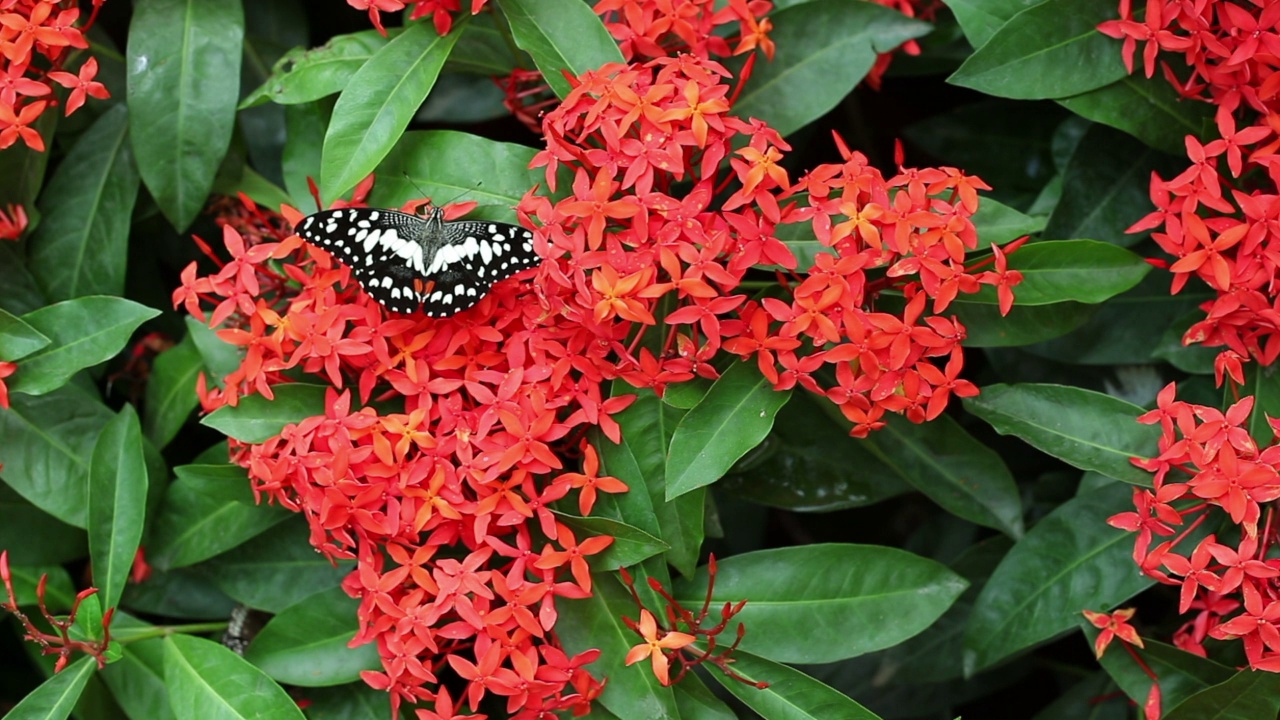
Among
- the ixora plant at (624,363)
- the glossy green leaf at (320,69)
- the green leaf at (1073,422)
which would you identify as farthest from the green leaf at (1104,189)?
the glossy green leaf at (320,69)

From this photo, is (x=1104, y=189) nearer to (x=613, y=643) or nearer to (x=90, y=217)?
(x=613, y=643)

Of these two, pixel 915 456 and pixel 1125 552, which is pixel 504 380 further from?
pixel 1125 552

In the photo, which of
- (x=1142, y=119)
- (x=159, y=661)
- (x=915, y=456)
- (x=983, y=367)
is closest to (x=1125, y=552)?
(x=915, y=456)

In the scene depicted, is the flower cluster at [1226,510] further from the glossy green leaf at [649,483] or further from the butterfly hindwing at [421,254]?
the butterfly hindwing at [421,254]

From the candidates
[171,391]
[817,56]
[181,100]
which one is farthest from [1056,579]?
[181,100]

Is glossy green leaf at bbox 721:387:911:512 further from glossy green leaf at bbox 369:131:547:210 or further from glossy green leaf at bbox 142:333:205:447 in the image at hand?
glossy green leaf at bbox 142:333:205:447

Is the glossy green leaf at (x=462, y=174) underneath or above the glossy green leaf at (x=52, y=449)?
above

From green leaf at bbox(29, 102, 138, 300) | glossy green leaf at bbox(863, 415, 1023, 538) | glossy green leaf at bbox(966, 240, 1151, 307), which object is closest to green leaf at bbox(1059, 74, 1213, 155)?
glossy green leaf at bbox(966, 240, 1151, 307)
